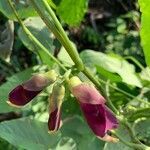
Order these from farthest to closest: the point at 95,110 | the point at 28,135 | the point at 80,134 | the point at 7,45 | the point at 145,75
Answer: the point at 145,75, the point at 7,45, the point at 80,134, the point at 28,135, the point at 95,110

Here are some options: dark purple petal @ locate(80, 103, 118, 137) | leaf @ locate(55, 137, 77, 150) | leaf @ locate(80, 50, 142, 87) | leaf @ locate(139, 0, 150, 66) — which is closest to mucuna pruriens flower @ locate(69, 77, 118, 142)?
dark purple petal @ locate(80, 103, 118, 137)

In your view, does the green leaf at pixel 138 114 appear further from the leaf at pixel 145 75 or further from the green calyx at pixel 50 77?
the leaf at pixel 145 75

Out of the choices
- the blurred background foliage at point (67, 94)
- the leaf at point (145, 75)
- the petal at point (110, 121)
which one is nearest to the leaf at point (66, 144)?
the blurred background foliage at point (67, 94)

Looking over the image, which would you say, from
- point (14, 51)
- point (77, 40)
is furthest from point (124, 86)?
point (77, 40)

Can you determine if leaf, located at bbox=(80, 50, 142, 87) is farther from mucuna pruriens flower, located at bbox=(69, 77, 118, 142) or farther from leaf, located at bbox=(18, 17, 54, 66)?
Answer: mucuna pruriens flower, located at bbox=(69, 77, 118, 142)

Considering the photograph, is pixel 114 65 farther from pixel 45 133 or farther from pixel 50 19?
pixel 50 19

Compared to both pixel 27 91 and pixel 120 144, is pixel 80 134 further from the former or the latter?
pixel 27 91

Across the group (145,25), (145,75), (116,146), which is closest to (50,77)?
(145,25)
